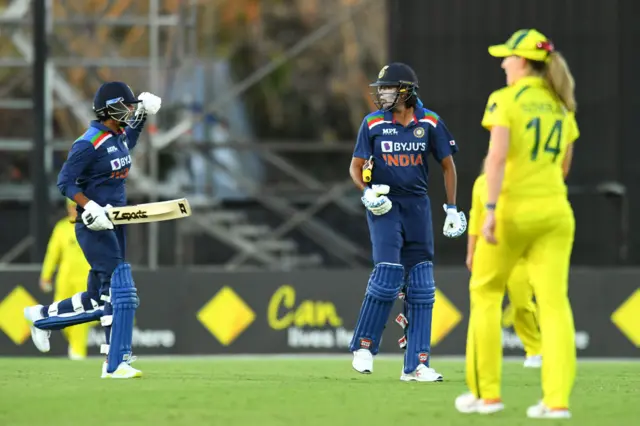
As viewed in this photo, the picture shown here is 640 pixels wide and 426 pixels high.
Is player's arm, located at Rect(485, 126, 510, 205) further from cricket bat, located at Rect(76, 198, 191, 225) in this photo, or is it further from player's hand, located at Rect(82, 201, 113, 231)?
player's hand, located at Rect(82, 201, 113, 231)

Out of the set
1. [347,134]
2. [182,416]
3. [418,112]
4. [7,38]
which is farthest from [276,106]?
[182,416]

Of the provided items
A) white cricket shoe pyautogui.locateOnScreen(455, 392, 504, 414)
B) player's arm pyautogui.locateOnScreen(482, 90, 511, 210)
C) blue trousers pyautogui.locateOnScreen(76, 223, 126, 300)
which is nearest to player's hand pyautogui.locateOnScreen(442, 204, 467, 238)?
blue trousers pyautogui.locateOnScreen(76, 223, 126, 300)

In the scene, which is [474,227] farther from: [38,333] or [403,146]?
[38,333]

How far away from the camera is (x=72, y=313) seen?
429 inches

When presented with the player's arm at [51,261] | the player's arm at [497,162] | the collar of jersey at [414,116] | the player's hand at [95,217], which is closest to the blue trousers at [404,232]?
the collar of jersey at [414,116]

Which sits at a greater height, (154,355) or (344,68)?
(344,68)

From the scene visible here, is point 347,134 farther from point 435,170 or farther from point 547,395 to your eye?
point 547,395

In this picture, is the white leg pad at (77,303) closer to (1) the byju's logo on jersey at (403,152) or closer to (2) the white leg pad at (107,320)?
(2) the white leg pad at (107,320)

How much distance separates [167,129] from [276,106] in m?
1.94

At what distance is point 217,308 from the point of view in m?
16.4

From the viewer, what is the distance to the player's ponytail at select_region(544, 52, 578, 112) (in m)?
7.69

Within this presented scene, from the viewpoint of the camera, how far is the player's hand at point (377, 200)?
1041 centimetres

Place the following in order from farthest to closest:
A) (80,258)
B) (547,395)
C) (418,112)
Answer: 1. (80,258)
2. (418,112)
3. (547,395)

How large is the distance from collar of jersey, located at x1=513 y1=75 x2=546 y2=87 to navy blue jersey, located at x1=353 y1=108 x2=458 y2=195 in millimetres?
2788
